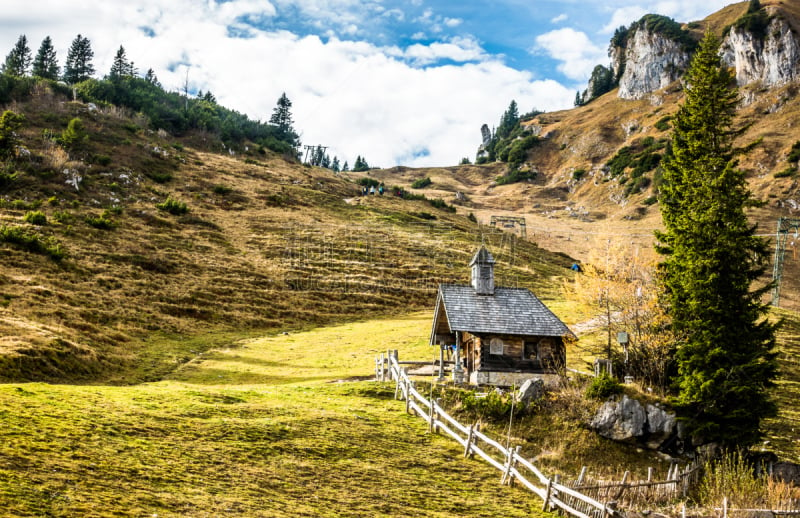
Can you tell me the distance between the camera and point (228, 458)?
54.0 ft

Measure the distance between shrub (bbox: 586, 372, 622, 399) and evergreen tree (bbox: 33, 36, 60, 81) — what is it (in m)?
143

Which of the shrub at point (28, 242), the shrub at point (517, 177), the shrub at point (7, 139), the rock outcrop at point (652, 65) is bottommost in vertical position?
the shrub at point (28, 242)

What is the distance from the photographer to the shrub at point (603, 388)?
87.4 feet

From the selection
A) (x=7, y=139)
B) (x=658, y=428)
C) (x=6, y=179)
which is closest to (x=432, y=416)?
(x=658, y=428)

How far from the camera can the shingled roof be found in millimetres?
31594

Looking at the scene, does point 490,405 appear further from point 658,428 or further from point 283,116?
point 283,116

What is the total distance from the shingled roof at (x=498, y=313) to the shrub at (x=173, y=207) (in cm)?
5524

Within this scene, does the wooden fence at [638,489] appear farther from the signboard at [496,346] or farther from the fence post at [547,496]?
the signboard at [496,346]

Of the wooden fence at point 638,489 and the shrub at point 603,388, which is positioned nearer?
the wooden fence at point 638,489

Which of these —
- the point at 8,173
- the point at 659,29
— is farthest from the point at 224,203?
the point at 659,29

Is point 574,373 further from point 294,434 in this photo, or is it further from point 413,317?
point 413,317

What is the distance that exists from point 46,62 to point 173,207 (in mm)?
83553

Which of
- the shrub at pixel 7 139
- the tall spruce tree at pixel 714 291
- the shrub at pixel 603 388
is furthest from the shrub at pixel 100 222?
the tall spruce tree at pixel 714 291

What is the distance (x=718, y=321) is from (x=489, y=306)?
1184 centimetres
